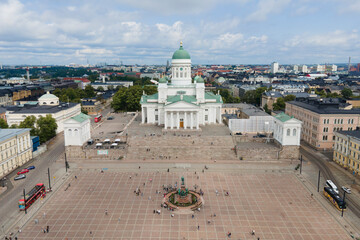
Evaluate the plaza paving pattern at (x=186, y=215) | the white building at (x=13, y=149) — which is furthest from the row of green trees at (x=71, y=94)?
the plaza paving pattern at (x=186, y=215)

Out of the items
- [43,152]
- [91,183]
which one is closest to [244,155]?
[91,183]

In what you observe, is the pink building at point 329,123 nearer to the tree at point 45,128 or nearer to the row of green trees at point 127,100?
the row of green trees at point 127,100

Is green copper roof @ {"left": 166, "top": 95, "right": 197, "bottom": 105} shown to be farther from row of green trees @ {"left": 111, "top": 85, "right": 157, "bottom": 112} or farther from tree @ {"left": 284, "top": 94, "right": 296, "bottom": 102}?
tree @ {"left": 284, "top": 94, "right": 296, "bottom": 102}

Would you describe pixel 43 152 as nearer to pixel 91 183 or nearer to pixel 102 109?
pixel 91 183

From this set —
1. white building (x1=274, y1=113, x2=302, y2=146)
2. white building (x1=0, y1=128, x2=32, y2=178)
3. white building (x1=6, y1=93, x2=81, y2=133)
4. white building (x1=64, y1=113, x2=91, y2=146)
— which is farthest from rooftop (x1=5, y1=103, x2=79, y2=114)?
white building (x1=274, y1=113, x2=302, y2=146)

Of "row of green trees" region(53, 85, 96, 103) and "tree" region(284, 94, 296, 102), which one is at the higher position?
"tree" region(284, 94, 296, 102)

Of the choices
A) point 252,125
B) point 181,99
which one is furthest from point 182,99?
point 252,125

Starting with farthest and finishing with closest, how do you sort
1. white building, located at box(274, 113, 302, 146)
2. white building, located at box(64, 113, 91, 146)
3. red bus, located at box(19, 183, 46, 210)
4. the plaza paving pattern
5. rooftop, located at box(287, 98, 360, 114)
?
1. rooftop, located at box(287, 98, 360, 114)
2. white building, located at box(64, 113, 91, 146)
3. white building, located at box(274, 113, 302, 146)
4. red bus, located at box(19, 183, 46, 210)
5. the plaza paving pattern
